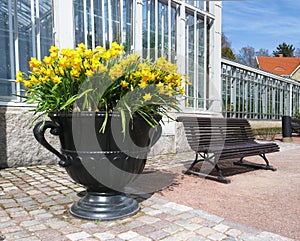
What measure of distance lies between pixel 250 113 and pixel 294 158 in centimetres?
630

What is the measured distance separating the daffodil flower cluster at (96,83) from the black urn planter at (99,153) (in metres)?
0.12

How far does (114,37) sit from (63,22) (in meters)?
1.26

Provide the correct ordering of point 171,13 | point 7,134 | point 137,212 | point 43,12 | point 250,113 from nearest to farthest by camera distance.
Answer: point 137,212, point 7,134, point 43,12, point 171,13, point 250,113

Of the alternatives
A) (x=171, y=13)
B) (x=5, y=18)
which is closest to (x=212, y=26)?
(x=171, y=13)

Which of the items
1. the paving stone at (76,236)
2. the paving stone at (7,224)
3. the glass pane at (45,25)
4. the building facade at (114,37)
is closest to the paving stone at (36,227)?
the paving stone at (7,224)

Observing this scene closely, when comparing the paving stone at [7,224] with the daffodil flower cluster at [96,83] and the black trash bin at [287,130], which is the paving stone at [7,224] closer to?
the daffodil flower cluster at [96,83]

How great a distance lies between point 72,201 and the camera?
10.9 ft

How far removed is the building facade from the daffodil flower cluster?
1.40 ft

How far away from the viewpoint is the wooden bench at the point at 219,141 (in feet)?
14.5

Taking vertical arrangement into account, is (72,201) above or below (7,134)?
below

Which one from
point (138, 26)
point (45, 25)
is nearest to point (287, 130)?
point (138, 26)

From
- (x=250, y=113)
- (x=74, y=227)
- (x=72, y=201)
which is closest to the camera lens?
(x=74, y=227)

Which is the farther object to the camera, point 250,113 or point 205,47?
point 250,113

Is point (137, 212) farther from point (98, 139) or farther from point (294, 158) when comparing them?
point (294, 158)
